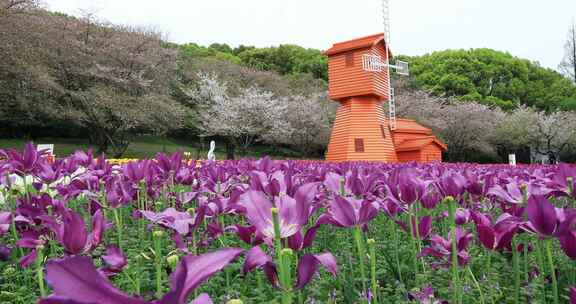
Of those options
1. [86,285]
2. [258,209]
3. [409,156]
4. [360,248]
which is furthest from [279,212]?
[409,156]

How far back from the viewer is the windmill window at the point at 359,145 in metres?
25.8

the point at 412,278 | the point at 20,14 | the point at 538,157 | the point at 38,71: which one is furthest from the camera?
the point at 538,157

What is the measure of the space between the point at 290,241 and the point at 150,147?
4226 centimetres

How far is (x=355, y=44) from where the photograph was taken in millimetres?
25844

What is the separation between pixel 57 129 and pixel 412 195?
41.8m

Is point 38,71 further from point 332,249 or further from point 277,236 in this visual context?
Result: point 277,236

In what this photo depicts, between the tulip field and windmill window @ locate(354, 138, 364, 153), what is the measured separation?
21.3 meters

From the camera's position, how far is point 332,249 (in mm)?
3525

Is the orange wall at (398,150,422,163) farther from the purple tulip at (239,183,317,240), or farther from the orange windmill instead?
the purple tulip at (239,183,317,240)

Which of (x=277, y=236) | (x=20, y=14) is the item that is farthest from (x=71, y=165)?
(x=20, y=14)

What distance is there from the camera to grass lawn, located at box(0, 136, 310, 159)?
113 ft

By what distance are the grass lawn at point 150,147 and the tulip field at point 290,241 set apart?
103ft

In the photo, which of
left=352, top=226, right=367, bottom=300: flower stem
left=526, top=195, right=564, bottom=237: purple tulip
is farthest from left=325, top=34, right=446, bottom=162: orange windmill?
left=526, top=195, right=564, bottom=237: purple tulip

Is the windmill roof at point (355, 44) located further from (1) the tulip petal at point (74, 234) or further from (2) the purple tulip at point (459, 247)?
(1) the tulip petal at point (74, 234)
